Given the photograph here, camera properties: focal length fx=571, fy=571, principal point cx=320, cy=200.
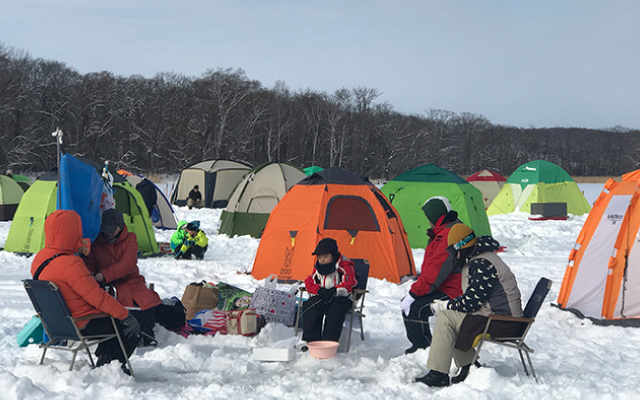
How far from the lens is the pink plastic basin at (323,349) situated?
4.93 metres

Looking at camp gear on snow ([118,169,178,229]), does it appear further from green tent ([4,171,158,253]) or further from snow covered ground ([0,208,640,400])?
snow covered ground ([0,208,640,400])

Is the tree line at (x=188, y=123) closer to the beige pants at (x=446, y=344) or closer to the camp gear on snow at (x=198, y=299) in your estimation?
the camp gear on snow at (x=198, y=299)

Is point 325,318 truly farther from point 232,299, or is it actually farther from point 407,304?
point 232,299

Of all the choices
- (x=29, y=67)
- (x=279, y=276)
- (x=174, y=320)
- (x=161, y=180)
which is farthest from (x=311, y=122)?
(x=174, y=320)

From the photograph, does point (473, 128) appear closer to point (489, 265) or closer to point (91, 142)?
point (91, 142)

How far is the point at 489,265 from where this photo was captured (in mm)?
4246

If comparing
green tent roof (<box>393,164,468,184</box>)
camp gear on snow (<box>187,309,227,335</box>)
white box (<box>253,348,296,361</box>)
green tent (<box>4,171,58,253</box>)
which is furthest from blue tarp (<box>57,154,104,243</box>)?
green tent roof (<box>393,164,468,184</box>)

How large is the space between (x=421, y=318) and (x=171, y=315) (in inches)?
93.4

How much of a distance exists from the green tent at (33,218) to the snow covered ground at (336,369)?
3.73 metres

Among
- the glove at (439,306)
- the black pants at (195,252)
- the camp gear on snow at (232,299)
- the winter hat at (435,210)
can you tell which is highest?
the winter hat at (435,210)

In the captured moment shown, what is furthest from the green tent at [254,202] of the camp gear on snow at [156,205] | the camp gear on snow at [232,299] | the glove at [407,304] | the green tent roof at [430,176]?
the glove at [407,304]

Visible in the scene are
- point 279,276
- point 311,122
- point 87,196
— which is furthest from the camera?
point 311,122

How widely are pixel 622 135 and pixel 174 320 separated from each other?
230ft

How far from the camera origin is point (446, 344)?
4199mm
